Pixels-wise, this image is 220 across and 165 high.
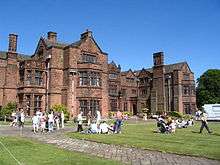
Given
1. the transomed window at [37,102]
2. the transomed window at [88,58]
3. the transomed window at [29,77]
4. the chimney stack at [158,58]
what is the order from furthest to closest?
the chimney stack at [158,58] → the transomed window at [88,58] → the transomed window at [37,102] → the transomed window at [29,77]

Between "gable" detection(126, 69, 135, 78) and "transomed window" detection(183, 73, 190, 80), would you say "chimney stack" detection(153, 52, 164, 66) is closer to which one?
"transomed window" detection(183, 73, 190, 80)

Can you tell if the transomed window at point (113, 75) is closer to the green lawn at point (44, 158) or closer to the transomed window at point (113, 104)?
the transomed window at point (113, 104)

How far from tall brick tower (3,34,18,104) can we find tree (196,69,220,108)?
172 ft

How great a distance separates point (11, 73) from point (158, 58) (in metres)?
34.1

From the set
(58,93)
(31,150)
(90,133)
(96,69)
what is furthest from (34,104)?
(31,150)

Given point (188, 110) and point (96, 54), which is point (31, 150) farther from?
point (188, 110)

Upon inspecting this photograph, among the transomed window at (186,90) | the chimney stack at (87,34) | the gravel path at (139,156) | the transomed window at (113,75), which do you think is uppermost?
the chimney stack at (87,34)

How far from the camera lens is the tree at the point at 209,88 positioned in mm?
79500

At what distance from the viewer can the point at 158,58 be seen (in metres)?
Result: 67.2

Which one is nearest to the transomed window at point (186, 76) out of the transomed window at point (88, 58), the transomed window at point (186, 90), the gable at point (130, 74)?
the transomed window at point (186, 90)

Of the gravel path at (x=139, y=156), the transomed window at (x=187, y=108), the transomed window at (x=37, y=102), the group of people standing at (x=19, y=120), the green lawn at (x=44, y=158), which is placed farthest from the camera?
the transomed window at (x=187, y=108)

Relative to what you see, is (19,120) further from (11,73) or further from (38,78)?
(11,73)

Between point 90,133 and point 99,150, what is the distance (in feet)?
30.7

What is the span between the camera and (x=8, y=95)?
145ft
